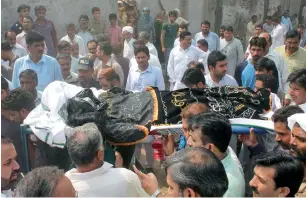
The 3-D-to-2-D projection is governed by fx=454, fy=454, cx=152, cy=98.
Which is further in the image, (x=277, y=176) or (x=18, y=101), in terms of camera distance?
(x=18, y=101)

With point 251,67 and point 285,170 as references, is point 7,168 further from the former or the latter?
point 251,67

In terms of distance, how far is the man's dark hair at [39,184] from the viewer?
197 cm

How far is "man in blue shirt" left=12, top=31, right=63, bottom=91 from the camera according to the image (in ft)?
17.7

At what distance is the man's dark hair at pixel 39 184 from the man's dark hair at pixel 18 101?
172cm

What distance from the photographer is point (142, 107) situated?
12.0 ft

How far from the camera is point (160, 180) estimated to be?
187 inches

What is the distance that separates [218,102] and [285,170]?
1.36 m

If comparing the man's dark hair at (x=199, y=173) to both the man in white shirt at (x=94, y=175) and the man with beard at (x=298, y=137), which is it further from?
the man with beard at (x=298, y=137)

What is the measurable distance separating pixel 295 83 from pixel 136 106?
1453 millimetres

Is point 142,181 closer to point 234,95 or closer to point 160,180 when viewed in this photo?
point 234,95

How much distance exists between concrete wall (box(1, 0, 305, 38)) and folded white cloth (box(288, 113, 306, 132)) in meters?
7.27

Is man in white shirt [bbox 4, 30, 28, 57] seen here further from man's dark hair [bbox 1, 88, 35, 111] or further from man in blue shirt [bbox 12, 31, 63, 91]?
man's dark hair [bbox 1, 88, 35, 111]

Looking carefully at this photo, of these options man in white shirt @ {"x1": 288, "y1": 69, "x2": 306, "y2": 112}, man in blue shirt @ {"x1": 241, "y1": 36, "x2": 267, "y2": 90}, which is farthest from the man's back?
man in blue shirt @ {"x1": 241, "y1": 36, "x2": 267, "y2": 90}

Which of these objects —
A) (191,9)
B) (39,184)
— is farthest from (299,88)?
(191,9)
